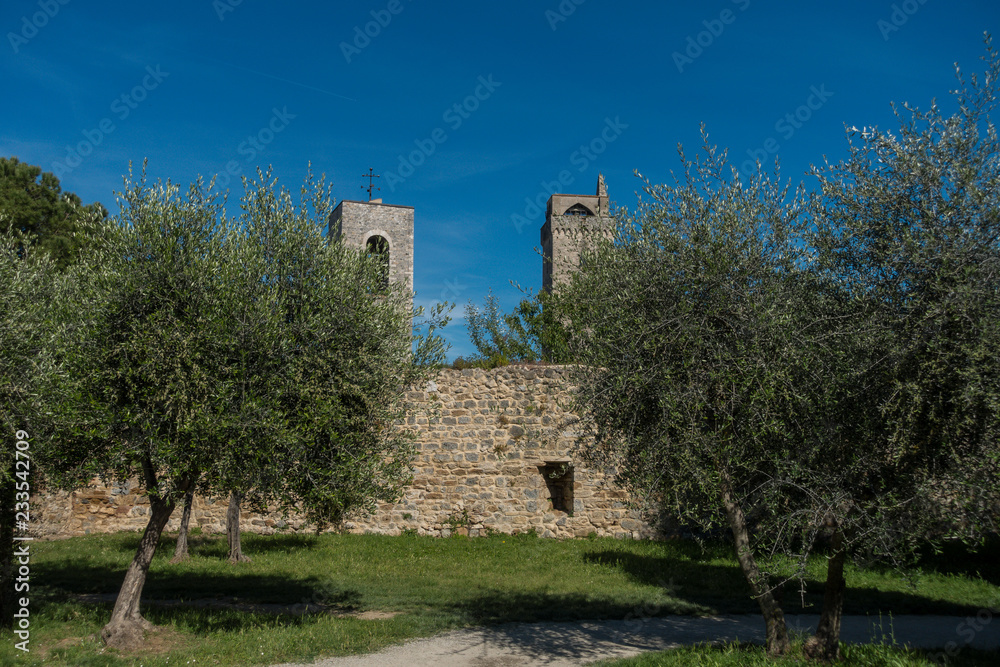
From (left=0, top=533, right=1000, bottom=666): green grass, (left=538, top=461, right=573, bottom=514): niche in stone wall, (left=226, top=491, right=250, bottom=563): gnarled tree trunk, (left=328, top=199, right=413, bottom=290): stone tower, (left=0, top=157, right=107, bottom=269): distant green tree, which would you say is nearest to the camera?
(left=0, top=533, right=1000, bottom=666): green grass

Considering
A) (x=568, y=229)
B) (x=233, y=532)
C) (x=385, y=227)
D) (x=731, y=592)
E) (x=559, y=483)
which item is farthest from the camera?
(x=385, y=227)

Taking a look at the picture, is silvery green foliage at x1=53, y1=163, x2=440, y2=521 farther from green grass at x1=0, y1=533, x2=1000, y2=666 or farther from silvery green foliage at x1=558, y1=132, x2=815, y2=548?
silvery green foliage at x1=558, y1=132, x2=815, y2=548

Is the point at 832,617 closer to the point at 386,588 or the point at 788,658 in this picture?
the point at 788,658

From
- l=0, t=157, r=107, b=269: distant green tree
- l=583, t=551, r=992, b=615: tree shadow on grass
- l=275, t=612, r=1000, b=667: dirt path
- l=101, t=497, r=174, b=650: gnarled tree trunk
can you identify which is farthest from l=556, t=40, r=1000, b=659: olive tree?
l=0, t=157, r=107, b=269: distant green tree

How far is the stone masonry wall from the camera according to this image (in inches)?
612

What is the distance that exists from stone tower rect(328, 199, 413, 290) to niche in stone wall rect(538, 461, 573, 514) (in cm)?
1898

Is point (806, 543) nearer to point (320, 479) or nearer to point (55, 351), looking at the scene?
point (320, 479)

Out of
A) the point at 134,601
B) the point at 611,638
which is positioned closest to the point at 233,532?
the point at 134,601

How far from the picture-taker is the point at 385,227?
112 ft

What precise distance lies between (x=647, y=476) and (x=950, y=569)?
876 centimetres

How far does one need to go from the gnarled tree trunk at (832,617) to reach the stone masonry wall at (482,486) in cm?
825

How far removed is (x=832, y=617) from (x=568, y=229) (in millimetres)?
5319

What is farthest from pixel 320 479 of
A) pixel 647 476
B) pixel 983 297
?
pixel 983 297

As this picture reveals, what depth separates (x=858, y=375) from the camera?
20.3ft
